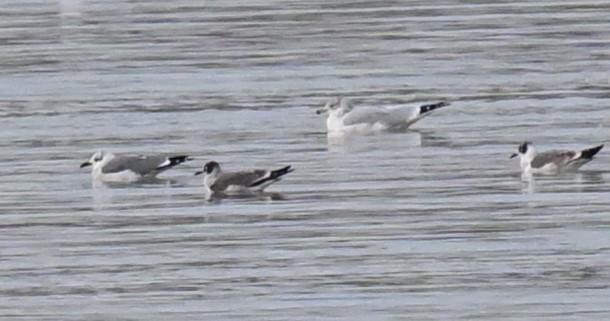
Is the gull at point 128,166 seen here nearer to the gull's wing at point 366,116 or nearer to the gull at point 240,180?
the gull at point 240,180

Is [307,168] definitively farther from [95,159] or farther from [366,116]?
[366,116]

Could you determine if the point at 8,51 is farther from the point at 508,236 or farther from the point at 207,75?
the point at 508,236

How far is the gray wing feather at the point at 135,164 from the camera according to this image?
52.6ft

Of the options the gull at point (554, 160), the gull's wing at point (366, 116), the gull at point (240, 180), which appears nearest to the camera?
the gull at point (240, 180)

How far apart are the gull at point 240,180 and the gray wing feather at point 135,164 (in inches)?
34.4

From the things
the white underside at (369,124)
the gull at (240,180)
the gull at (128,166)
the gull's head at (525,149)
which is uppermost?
the white underside at (369,124)

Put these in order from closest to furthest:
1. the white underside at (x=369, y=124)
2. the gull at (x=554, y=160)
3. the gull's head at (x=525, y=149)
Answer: the gull at (x=554, y=160) → the gull's head at (x=525, y=149) → the white underside at (x=369, y=124)

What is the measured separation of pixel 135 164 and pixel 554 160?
2.75m

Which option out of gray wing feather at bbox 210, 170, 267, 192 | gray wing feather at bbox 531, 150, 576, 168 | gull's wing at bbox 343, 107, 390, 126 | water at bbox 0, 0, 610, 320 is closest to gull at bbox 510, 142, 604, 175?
gray wing feather at bbox 531, 150, 576, 168

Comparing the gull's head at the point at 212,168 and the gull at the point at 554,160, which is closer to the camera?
the gull's head at the point at 212,168

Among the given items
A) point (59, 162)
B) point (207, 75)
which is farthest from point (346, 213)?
point (207, 75)

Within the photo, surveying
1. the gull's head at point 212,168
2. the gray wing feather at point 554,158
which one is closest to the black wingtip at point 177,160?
the gull's head at point 212,168

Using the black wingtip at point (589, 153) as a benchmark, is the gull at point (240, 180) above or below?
below

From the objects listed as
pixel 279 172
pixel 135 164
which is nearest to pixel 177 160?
pixel 135 164
